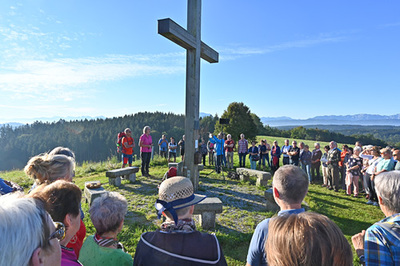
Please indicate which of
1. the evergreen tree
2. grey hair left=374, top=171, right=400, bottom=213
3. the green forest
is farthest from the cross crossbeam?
the green forest

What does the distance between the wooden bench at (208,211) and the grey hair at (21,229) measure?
11.6 feet

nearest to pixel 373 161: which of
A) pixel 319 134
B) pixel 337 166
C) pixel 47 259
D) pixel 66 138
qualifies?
pixel 337 166

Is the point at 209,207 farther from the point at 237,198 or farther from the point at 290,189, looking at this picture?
the point at 290,189

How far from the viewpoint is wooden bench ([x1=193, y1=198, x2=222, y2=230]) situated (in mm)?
4352

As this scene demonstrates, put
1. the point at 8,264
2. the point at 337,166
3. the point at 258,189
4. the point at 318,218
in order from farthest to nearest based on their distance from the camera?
the point at 337,166
the point at 258,189
the point at 318,218
the point at 8,264

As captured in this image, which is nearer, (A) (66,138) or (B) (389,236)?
(B) (389,236)

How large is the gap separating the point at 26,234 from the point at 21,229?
3 centimetres

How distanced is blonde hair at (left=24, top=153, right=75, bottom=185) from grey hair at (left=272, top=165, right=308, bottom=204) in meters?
2.10

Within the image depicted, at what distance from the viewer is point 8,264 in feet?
2.69

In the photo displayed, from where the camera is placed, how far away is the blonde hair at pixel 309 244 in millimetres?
1026

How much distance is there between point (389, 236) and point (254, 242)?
2.79 ft

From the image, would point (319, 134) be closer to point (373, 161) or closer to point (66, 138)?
point (373, 161)

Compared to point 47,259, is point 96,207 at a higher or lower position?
lower

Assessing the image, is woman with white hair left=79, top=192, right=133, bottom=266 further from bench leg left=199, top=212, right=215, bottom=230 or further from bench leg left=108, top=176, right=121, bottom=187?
bench leg left=108, top=176, right=121, bottom=187
